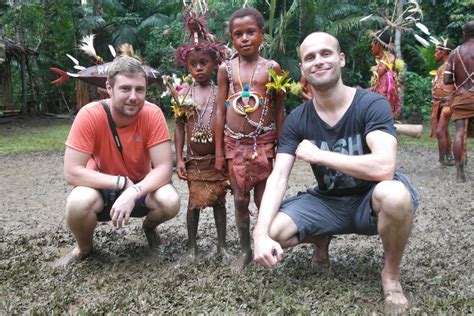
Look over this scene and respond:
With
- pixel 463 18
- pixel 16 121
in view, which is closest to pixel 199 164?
pixel 463 18

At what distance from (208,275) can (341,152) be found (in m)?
1.15

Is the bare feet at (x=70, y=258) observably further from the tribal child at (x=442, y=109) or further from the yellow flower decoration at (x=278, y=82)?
the tribal child at (x=442, y=109)

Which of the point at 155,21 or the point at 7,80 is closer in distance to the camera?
the point at 7,80

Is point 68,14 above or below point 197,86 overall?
above

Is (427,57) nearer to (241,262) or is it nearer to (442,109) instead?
(442,109)

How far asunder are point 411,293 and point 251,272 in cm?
98

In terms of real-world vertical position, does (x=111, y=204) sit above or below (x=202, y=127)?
below

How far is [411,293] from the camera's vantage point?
2.90m

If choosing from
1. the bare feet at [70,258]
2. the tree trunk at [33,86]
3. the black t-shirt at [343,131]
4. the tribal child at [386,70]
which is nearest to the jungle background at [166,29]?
the tree trunk at [33,86]

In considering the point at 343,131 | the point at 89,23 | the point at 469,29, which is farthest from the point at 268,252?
the point at 89,23

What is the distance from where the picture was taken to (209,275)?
3.29 meters

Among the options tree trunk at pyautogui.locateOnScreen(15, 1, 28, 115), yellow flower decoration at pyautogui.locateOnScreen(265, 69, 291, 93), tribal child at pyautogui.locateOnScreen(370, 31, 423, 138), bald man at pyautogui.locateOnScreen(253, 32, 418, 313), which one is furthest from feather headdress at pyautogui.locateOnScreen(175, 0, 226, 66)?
tree trunk at pyautogui.locateOnScreen(15, 1, 28, 115)

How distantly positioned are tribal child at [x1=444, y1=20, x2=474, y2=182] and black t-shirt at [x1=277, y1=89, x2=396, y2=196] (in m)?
3.95

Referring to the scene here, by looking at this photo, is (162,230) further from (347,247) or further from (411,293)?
(411,293)
